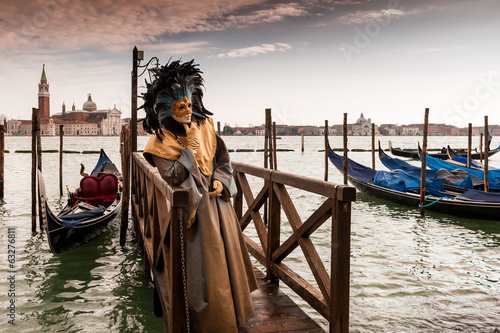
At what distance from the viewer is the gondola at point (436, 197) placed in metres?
8.34

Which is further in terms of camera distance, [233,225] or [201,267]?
[233,225]

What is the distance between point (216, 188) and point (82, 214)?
4.32 metres

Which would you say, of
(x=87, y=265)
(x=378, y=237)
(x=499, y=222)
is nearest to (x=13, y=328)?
(x=87, y=265)

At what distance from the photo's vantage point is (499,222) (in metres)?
8.28

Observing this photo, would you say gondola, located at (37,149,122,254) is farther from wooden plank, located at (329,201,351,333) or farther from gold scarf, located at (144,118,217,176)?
wooden plank, located at (329,201,351,333)

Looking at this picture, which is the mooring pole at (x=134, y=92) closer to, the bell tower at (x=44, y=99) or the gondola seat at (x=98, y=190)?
the gondola seat at (x=98, y=190)

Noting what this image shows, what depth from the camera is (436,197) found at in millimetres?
9328

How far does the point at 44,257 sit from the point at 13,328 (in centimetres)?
229

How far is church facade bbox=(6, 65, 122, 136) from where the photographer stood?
109 meters

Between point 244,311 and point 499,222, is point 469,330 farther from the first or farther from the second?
point 499,222

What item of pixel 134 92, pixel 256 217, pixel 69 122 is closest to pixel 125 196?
pixel 134 92

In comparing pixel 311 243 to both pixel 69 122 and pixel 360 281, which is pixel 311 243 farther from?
pixel 69 122

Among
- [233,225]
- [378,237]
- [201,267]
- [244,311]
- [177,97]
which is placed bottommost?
[378,237]

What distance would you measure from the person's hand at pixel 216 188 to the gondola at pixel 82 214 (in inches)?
115
